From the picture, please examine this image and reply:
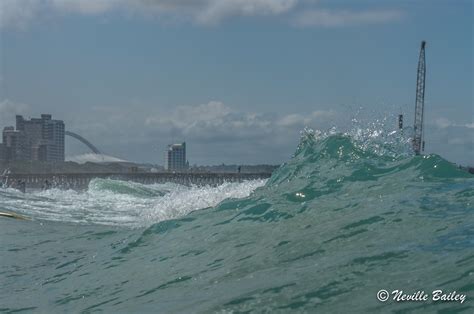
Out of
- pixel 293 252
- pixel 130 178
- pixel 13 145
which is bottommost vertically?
pixel 293 252

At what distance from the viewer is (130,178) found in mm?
75125

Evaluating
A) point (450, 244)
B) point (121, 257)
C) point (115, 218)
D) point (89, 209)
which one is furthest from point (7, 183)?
point (450, 244)

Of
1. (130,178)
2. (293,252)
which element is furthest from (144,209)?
(130,178)

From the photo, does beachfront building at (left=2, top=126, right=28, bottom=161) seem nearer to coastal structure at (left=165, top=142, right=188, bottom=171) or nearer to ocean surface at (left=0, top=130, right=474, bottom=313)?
coastal structure at (left=165, top=142, right=188, bottom=171)

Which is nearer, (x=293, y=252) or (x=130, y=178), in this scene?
(x=293, y=252)

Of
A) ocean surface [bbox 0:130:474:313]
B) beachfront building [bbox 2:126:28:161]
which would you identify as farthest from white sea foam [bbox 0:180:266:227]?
beachfront building [bbox 2:126:28:161]

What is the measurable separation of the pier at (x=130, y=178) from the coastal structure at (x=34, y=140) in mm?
28023

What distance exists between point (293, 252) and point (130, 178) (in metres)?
65.9

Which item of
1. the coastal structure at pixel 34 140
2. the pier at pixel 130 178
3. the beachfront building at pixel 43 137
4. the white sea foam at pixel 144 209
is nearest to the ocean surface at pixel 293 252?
the white sea foam at pixel 144 209

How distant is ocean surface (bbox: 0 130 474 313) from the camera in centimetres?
802

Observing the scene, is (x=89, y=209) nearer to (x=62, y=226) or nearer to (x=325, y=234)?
(x=62, y=226)

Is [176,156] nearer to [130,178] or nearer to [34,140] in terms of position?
[34,140]

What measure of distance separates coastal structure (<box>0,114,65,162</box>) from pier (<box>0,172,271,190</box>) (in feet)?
91.9

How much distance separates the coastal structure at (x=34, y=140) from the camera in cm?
10830
